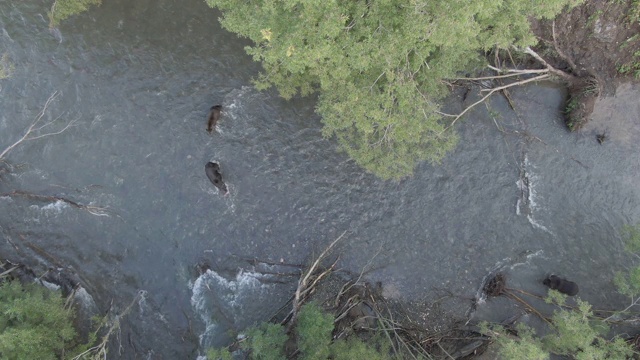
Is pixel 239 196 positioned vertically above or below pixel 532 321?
above

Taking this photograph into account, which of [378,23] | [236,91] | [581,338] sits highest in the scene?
[378,23]

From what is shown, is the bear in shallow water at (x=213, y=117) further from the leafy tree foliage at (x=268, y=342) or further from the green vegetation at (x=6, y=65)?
the green vegetation at (x=6, y=65)

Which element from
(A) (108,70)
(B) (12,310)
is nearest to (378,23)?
(A) (108,70)

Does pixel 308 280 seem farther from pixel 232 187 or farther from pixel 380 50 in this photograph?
pixel 380 50

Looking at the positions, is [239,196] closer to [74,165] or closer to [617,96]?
[74,165]

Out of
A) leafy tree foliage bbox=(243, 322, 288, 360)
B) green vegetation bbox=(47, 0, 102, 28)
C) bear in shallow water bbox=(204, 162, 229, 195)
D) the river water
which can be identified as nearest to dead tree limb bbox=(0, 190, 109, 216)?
the river water

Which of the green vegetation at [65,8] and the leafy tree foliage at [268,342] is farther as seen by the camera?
the green vegetation at [65,8]

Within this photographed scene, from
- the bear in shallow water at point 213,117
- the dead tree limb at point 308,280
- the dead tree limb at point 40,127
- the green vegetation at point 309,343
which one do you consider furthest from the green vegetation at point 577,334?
the dead tree limb at point 40,127

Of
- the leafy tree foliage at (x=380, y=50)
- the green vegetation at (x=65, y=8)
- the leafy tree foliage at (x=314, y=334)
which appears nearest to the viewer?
the leafy tree foliage at (x=380, y=50)
